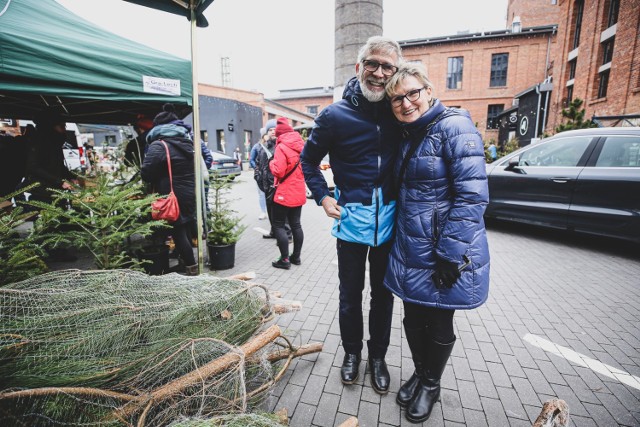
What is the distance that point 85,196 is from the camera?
9.87ft

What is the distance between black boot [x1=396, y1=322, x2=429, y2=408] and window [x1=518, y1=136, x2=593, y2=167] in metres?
5.09

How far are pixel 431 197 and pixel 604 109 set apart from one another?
18.9 metres

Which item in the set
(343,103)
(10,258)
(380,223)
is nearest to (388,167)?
(380,223)

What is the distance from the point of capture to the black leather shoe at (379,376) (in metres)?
2.25

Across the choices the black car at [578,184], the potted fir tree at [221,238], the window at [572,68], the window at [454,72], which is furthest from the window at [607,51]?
the potted fir tree at [221,238]

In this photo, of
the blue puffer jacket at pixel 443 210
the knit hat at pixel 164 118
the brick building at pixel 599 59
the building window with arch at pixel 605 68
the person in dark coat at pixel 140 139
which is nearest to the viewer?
the blue puffer jacket at pixel 443 210

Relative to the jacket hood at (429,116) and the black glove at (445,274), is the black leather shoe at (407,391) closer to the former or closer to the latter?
the black glove at (445,274)

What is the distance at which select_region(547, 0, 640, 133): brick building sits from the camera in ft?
42.1

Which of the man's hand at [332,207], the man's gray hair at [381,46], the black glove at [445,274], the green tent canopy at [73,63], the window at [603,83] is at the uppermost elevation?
the window at [603,83]

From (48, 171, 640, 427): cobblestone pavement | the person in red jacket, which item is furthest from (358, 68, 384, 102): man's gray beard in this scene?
the person in red jacket

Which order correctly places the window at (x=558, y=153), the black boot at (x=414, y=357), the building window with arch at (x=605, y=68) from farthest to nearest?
the building window with arch at (x=605, y=68) < the window at (x=558, y=153) < the black boot at (x=414, y=357)

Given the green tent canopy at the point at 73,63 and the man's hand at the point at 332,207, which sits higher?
the green tent canopy at the point at 73,63

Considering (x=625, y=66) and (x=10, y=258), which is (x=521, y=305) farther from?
(x=625, y=66)

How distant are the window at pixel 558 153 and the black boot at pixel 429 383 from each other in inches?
202
